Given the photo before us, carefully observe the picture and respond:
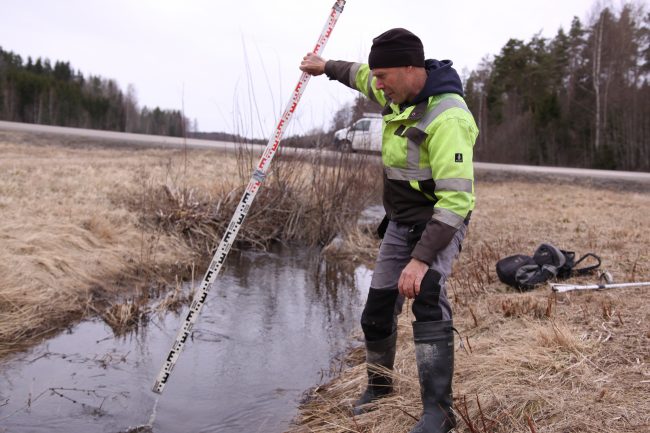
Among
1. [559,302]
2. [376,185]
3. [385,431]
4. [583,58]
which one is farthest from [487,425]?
[583,58]

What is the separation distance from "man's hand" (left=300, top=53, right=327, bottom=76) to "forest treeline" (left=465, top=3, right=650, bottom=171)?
25.9 m

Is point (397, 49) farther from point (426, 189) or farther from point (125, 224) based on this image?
point (125, 224)

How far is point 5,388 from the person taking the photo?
428 cm

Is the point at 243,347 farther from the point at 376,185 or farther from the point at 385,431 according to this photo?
the point at 376,185

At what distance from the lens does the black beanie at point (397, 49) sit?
124 inches

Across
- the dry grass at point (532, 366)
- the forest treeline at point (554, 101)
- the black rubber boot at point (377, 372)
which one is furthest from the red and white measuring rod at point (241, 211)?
the forest treeline at point (554, 101)

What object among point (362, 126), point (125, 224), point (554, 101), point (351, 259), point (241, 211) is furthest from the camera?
point (554, 101)

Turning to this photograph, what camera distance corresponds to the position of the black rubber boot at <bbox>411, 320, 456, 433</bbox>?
10.3 ft

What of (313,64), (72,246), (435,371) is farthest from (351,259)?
(435,371)

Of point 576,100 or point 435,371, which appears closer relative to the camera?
point 435,371

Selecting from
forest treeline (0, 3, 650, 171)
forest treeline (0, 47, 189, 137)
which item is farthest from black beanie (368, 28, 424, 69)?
forest treeline (0, 47, 189, 137)

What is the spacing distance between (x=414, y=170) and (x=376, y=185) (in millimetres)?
7839

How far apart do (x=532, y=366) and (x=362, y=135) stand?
20.4ft

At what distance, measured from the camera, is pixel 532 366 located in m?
3.88
